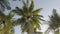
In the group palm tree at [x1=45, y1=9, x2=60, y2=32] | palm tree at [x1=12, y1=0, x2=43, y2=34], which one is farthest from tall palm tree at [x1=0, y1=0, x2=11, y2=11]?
palm tree at [x1=45, y1=9, x2=60, y2=32]

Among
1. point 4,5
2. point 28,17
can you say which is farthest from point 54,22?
point 4,5

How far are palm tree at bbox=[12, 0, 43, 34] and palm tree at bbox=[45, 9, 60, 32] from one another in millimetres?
7331

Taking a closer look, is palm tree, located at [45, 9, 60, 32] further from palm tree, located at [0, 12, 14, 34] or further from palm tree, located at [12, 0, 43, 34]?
palm tree, located at [0, 12, 14, 34]

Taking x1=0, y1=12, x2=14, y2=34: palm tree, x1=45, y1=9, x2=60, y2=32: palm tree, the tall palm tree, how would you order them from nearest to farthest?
the tall palm tree < x1=0, y1=12, x2=14, y2=34: palm tree < x1=45, y1=9, x2=60, y2=32: palm tree

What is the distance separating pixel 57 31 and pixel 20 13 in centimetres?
969

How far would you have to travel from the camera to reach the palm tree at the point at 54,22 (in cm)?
3541

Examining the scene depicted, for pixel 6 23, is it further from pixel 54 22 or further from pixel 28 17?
pixel 54 22

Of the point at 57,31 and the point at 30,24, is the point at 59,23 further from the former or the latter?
the point at 30,24

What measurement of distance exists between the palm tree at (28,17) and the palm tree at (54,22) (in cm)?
733

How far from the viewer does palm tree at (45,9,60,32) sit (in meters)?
35.4

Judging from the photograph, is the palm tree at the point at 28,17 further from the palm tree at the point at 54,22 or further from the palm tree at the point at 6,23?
the palm tree at the point at 54,22

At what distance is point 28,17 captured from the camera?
1120 inches

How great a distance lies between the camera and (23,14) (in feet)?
94.0

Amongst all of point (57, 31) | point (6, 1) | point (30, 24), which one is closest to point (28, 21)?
point (30, 24)
